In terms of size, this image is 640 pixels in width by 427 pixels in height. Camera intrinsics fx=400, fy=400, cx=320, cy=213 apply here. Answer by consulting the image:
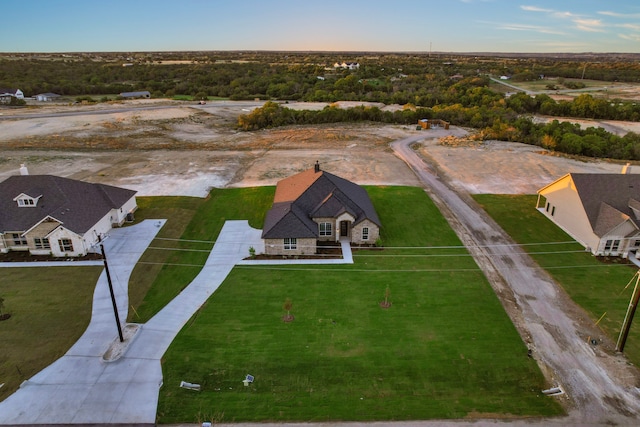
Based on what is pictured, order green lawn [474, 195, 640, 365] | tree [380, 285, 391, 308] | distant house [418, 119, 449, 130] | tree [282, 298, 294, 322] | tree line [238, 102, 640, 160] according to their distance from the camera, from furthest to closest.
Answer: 1. distant house [418, 119, 449, 130]
2. tree line [238, 102, 640, 160]
3. tree [380, 285, 391, 308]
4. green lawn [474, 195, 640, 365]
5. tree [282, 298, 294, 322]

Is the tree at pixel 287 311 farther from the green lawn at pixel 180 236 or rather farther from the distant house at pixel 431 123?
→ the distant house at pixel 431 123

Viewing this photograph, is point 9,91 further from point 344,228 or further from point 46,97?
point 344,228

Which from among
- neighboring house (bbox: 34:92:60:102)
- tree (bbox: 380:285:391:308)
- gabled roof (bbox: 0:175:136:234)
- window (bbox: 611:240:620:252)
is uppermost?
neighboring house (bbox: 34:92:60:102)

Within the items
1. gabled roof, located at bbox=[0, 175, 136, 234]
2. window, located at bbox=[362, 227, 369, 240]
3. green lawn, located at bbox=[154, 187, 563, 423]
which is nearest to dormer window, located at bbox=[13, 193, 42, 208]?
gabled roof, located at bbox=[0, 175, 136, 234]

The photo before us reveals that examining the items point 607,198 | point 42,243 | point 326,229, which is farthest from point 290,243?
point 607,198

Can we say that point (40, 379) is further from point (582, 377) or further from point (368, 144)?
point (368, 144)

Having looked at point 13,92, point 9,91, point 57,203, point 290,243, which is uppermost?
point 9,91

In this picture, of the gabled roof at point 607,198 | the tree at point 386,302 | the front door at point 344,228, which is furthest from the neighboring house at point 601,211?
the front door at point 344,228

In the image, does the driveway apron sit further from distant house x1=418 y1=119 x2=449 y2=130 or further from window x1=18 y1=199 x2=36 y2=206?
distant house x1=418 y1=119 x2=449 y2=130
